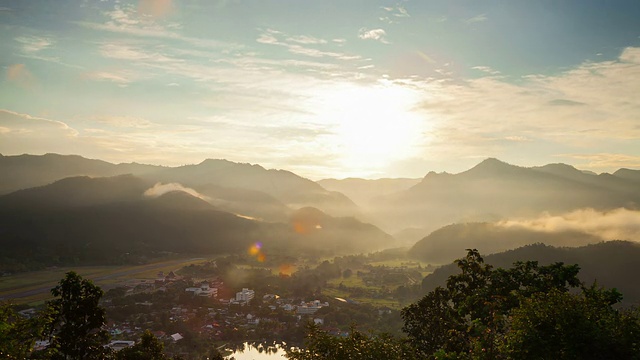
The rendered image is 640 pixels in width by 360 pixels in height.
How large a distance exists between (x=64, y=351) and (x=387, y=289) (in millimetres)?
180791

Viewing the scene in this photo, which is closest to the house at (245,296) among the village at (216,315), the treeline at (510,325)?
the village at (216,315)

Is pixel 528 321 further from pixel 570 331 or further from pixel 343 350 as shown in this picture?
pixel 343 350

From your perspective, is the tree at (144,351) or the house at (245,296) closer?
the tree at (144,351)

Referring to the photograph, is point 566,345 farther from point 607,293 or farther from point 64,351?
point 64,351

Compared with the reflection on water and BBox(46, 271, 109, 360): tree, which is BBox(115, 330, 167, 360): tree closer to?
BBox(46, 271, 109, 360): tree

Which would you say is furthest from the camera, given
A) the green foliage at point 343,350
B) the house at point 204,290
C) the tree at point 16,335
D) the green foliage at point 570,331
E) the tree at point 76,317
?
the house at point 204,290

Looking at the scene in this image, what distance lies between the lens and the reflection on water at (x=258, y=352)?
10056 cm

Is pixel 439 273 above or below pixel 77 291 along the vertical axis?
below

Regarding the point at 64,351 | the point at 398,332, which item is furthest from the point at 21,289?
the point at 64,351

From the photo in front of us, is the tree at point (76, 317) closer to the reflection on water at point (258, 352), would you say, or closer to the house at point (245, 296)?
the reflection on water at point (258, 352)

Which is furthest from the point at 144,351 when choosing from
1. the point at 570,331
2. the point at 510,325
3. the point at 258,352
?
the point at 258,352

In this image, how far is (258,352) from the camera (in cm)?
10444

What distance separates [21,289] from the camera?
545 feet

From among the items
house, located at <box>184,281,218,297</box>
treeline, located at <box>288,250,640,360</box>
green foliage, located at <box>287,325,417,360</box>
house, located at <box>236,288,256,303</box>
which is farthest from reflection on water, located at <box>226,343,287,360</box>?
green foliage, located at <box>287,325,417,360</box>
